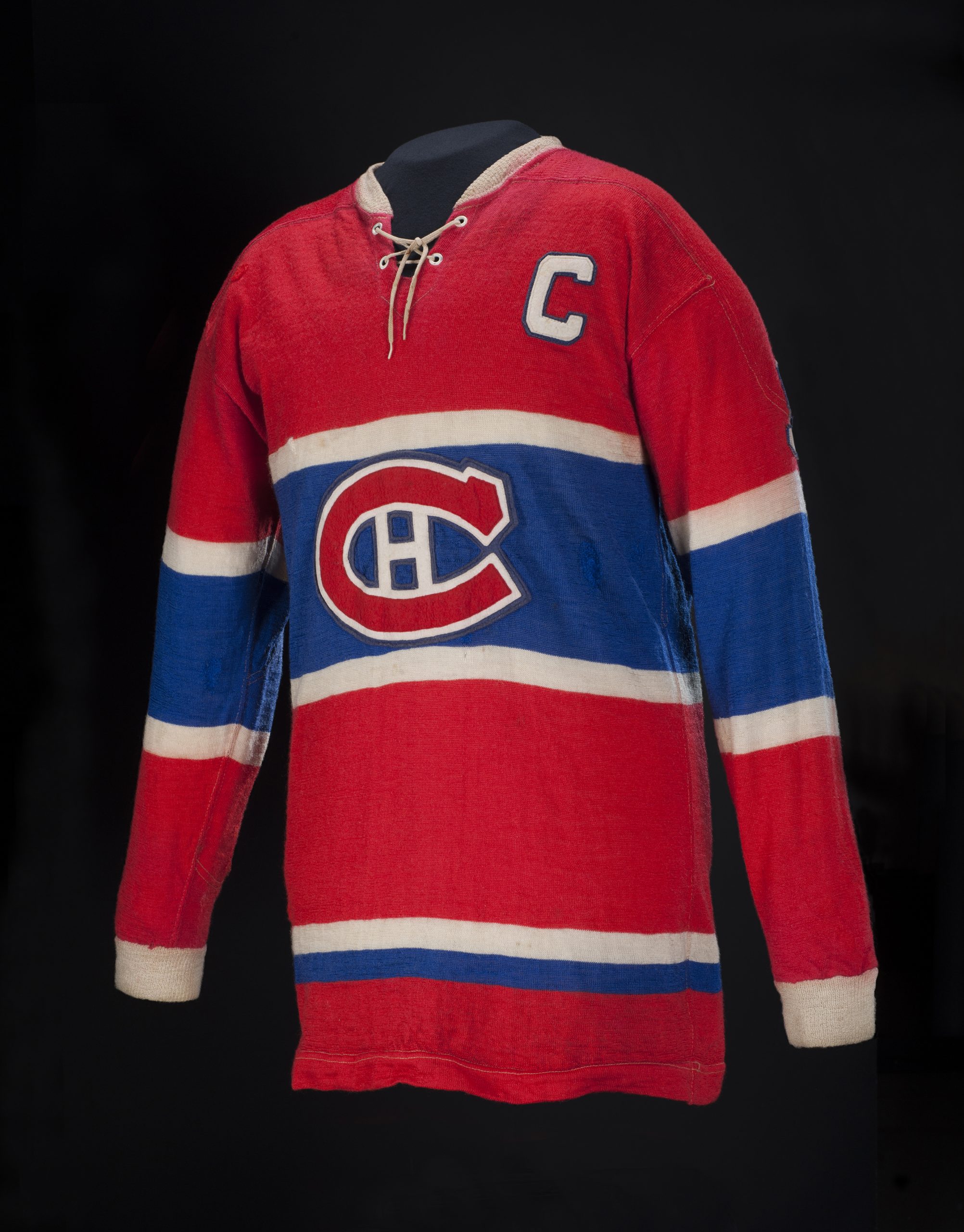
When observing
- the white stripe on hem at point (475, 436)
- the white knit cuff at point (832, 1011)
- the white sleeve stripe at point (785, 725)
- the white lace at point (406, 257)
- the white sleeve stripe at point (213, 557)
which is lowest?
the white knit cuff at point (832, 1011)

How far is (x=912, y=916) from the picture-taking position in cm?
131

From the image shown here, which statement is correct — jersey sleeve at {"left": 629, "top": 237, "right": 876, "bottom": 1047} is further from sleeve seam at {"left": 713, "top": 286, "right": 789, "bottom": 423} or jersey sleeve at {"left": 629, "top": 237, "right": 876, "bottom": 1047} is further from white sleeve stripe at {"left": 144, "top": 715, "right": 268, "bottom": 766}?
white sleeve stripe at {"left": 144, "top": 715, "right": 268, "bottom": 766}

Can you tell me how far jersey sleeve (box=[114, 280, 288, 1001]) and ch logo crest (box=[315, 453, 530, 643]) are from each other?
0.19m

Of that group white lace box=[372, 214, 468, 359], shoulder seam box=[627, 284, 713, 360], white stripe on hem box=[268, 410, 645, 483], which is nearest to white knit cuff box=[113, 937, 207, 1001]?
white stripe on hem box=[268, 410, 645, 483]

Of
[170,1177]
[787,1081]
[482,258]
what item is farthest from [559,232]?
[170,1177]

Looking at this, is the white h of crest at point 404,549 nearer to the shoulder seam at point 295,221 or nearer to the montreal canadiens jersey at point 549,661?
the montreal canadiens jersey at point 549,661

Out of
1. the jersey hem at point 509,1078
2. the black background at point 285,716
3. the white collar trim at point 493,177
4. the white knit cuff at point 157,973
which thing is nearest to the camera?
the jersey hem at point 509,1078

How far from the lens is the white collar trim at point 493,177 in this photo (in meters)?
1.02

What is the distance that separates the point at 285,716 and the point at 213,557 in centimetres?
42

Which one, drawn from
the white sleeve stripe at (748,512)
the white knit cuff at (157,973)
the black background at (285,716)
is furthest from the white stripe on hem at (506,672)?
the black background at (285,716)

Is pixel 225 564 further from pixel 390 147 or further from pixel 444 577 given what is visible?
pixel 390 147

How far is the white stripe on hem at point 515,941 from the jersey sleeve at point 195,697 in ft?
0.76

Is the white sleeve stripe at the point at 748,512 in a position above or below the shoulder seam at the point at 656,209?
below

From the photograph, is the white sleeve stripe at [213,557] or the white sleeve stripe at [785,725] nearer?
the white sleeve stripe at [785,725]
